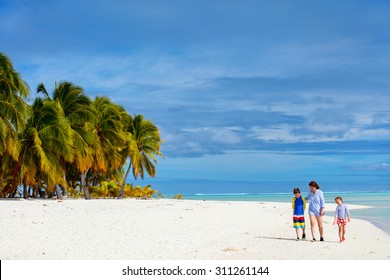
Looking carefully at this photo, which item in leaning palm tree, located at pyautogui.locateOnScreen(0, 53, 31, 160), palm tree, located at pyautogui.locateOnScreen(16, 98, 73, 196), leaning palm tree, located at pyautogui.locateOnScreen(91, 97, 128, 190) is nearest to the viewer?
leaning palm tree, located at pyautogui.locateOnScreen(0, 53, 31, 160)

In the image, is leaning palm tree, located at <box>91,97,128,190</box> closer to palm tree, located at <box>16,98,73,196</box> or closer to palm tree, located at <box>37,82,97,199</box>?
palm tree, located at <box>37,82,97,199</box>

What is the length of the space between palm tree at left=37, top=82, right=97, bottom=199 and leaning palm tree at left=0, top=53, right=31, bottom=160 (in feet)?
16.6

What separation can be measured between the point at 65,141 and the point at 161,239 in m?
16.8

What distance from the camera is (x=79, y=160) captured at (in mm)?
32562

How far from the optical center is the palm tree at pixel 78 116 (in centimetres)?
3253

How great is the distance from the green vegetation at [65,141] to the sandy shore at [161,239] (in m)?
8.61

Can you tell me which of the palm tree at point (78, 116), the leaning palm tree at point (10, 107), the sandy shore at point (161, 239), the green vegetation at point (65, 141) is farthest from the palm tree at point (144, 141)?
the sandy shore at point (161, 239)

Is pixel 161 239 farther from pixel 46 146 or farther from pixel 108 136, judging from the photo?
pixel 108 136

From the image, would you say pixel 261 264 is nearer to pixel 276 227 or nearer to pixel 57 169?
pixel 276 227

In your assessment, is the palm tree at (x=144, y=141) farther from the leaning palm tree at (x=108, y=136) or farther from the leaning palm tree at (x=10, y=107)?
the leaning palm tree at (x=10, y=107)

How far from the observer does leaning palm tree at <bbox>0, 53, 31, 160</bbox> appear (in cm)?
2561

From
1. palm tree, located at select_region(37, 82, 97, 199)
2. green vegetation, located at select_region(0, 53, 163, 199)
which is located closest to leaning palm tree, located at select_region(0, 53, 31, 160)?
green vegetation, located at select_region(0, 53, 163, 199)

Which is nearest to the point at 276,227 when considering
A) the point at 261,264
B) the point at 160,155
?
the point at 261,264

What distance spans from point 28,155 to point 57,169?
180 centimetres
